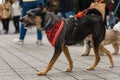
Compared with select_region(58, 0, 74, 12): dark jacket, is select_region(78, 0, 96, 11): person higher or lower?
higher

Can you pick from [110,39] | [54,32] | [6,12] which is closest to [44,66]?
[54,32]

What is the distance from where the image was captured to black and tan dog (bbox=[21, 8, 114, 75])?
7.39m

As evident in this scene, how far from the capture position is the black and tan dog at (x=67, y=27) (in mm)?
7395

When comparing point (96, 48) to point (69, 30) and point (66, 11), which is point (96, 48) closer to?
point (69, 30)

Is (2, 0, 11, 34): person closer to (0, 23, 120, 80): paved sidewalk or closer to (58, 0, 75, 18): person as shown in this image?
(58, 0, 75, 18): person

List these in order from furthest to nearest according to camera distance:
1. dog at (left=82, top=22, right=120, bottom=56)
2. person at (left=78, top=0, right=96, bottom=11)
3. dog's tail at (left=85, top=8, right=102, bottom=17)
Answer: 1. person at (left=78, top=0, right=96, bottom=11)
2. dog at (left=82, top=22, right=120, bottom=56)
3. dog's tail at (left=85, top=8, right=102, bottom=17)

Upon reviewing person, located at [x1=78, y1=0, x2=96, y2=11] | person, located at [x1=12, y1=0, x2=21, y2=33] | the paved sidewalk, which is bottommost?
person, located at [x1=12, y1=0, x2=21, y2=33]

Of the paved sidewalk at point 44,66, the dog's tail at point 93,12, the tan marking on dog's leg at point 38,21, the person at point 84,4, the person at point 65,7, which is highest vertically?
the dog's tail at point 93,12

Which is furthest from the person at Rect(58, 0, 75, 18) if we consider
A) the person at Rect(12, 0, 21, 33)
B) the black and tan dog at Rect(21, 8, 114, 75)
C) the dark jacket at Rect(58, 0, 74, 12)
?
the person at Rect(12, 0, 21, 33)

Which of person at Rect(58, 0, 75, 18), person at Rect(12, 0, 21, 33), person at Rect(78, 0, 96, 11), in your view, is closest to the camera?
person at Rect(78, 0, 96, 11)

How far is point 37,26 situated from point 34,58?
2.51 meters

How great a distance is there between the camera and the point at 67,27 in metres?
7.58

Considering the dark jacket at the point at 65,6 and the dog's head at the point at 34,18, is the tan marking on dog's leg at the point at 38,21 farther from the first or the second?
the dark jacket at the point at 65,6

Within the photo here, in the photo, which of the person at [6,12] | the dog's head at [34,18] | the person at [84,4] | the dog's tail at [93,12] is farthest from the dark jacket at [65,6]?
the person at [6,12]
